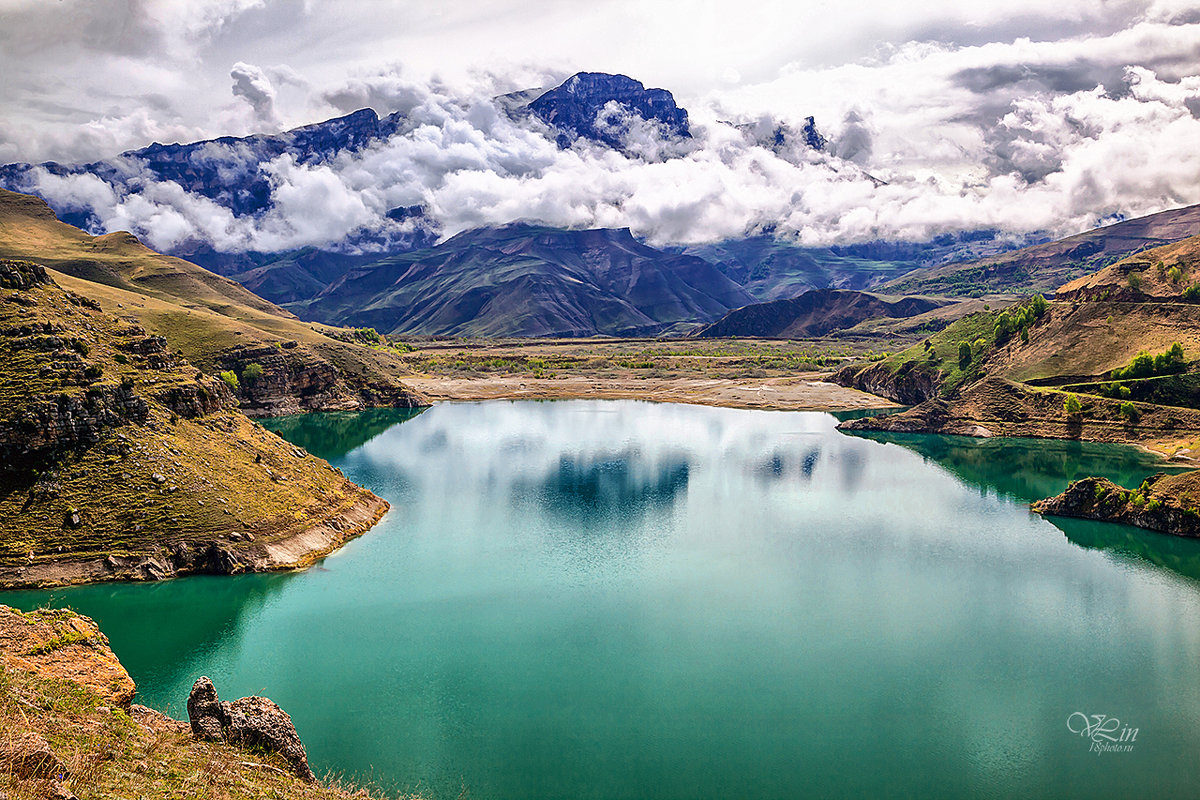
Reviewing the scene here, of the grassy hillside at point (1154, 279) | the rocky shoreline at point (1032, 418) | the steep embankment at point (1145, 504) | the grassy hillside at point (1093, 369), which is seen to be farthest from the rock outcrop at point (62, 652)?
the grassy hillside at point (1154, 279)

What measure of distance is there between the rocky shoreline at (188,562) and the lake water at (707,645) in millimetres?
1181

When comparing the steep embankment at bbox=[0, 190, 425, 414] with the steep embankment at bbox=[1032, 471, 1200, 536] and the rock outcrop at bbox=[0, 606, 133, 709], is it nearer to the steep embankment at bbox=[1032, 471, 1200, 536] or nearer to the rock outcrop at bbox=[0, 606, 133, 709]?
the rock outcrop at bbox=[0, 606, 133, 709]

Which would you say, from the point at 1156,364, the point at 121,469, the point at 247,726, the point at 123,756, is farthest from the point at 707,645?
the point at 1156,364

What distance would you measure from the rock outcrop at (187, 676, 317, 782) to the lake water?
11.3ft

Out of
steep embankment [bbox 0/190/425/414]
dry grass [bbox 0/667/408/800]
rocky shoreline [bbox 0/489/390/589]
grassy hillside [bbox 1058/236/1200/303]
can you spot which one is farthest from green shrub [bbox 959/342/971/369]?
dry grass [bbox 0/667/408/800]

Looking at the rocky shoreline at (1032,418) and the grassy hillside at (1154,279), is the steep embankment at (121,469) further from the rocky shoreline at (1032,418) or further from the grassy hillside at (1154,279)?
the grassy hillside at (1154,279)

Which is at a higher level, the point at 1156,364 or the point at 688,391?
the point at 1156,364

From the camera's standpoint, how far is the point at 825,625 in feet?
146

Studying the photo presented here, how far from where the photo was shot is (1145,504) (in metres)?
65.2

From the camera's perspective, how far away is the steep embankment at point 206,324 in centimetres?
13088

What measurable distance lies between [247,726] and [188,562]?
27827 millimetres

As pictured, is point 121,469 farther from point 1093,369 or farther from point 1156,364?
point 1093,369

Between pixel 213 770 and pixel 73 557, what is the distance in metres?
32.2

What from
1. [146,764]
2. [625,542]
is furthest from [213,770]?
[625,542]
